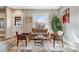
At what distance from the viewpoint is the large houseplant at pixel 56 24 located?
317 cm

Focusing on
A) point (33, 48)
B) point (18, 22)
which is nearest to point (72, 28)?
point (33, 48)

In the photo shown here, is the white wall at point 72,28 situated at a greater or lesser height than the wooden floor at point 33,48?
greater

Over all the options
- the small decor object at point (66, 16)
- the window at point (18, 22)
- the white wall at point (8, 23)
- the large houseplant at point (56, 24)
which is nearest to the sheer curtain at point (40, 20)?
the large houseplant at point (56, 24)

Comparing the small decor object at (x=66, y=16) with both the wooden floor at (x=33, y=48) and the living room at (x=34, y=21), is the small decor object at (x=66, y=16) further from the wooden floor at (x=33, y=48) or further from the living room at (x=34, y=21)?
the wooden floor at (x=33, y=48)

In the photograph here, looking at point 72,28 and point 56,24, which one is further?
point 56,24

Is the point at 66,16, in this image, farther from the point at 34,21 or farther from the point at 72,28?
the point at 34,21

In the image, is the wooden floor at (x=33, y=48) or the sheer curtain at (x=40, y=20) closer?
the wooden floor at (x=33, y=48)

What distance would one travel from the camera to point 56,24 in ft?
10.6

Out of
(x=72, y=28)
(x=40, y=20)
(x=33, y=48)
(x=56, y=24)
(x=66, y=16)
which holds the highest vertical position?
(x=66, y=16)

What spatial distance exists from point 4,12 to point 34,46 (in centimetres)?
122

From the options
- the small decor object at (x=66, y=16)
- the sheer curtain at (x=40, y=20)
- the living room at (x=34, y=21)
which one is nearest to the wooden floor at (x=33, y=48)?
the living room at (x=34, y=21)

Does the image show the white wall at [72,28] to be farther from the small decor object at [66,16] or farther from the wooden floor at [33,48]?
the wooden floor at [33,48]
